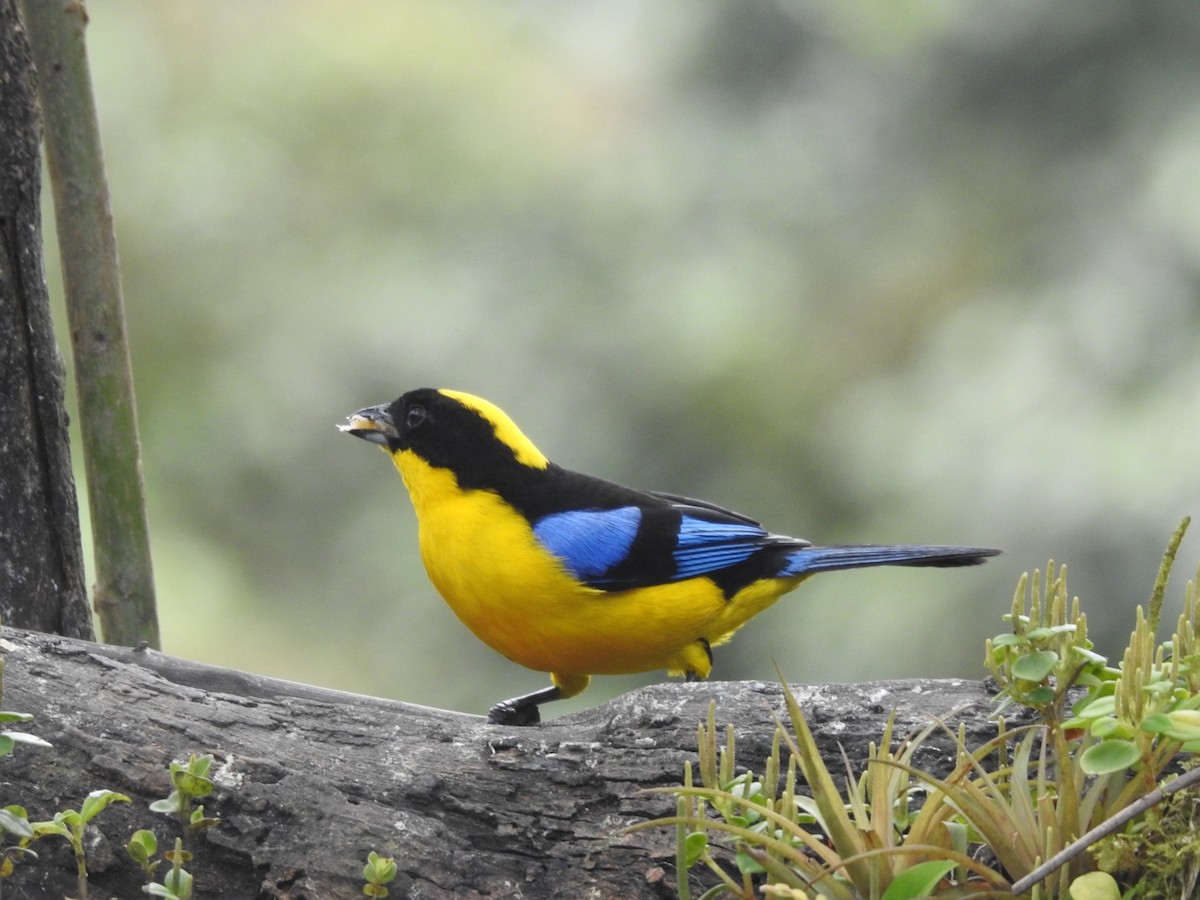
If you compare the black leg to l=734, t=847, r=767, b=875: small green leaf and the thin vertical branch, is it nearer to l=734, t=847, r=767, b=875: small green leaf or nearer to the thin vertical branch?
the thin vertical branch

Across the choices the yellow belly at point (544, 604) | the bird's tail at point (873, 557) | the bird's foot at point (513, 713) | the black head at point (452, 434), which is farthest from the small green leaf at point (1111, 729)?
the black head at point (452, 434)

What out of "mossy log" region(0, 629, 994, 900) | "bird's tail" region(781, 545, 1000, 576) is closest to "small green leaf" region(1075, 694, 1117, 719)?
"mossy log" region(0, 629, 994, 900)

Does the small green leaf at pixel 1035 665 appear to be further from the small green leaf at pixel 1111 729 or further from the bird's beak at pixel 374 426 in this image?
the bird's beak at pixel 374 426

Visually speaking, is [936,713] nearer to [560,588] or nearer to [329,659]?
[560,588]

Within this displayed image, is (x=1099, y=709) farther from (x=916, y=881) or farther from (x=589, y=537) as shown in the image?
(x=589, y=537)

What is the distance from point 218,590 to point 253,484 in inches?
34.9

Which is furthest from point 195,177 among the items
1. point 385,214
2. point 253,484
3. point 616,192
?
point 616,192

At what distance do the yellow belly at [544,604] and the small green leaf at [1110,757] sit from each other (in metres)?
1.91

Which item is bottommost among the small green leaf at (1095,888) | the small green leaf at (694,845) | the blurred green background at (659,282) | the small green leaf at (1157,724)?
the small green leaf at (1095,888)

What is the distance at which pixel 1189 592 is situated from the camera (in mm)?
1979

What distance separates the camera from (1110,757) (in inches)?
65.7

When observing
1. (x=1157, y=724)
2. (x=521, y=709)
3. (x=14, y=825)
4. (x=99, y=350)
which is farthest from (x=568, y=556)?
(x=1157, y=724)

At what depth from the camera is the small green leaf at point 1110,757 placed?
1.65m

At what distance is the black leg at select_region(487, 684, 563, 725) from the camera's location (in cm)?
357
